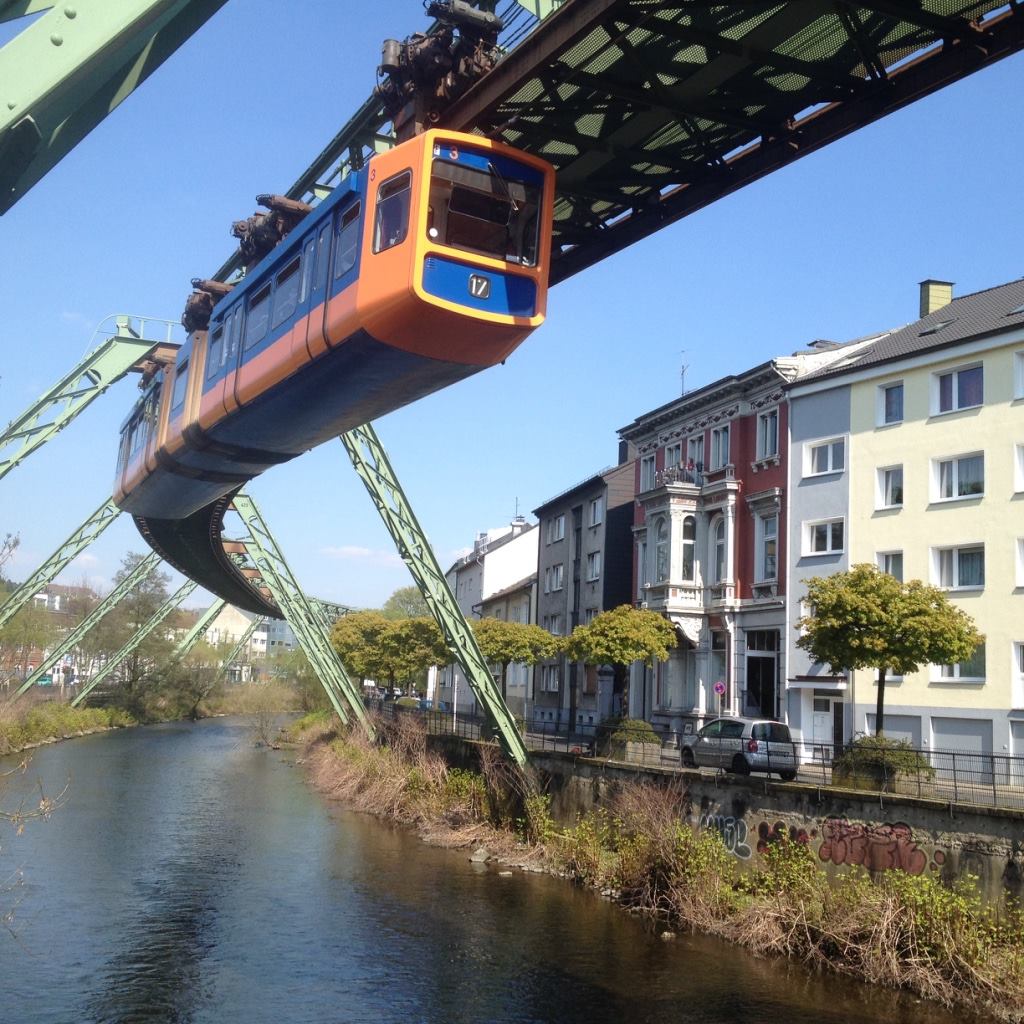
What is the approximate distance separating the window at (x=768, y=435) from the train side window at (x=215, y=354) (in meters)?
22.3

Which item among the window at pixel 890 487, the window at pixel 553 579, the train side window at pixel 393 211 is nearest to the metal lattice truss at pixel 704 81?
the train side window at pixel 393 211

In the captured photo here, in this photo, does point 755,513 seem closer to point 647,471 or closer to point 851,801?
point 647,471

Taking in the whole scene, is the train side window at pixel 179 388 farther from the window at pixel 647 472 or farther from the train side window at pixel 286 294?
the window at pixel 647 472

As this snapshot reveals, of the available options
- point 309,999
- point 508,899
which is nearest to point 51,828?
point 508,899

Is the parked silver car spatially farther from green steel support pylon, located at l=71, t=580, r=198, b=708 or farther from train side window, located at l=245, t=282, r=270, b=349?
green steel support pylon, located at l=71, t=580, r=198, b=708

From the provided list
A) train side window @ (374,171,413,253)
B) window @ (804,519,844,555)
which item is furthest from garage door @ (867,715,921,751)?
train side window @ (374,171,413,253)

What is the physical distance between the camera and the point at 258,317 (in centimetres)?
1432

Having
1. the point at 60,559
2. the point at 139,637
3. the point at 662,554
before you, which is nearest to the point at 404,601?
the point at 139,637

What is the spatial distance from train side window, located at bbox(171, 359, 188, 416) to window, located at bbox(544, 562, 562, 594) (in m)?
32.5

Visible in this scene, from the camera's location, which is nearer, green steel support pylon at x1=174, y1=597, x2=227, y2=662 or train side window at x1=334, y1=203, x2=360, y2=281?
train side window at x1=334, y1=203, x2=360, y2=281

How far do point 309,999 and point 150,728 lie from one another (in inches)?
2341

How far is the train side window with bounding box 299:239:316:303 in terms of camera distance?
12.5 meters

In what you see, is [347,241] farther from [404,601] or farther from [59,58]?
[404,601]

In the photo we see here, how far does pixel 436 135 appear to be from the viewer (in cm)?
1034
